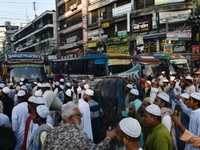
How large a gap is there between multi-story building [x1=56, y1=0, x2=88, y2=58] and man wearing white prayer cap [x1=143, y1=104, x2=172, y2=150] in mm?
35784

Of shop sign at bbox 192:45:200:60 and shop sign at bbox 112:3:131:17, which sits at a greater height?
shop sign at bbox 112:3:131:17

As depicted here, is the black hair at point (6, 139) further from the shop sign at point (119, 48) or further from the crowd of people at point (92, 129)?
the shop sign at point (119, 48)

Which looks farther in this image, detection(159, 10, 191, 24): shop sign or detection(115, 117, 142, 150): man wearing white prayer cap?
detection(159, 10, 191, 24): shop sign

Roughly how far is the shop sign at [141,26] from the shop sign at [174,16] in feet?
8.05

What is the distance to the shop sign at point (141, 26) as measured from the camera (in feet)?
99.7

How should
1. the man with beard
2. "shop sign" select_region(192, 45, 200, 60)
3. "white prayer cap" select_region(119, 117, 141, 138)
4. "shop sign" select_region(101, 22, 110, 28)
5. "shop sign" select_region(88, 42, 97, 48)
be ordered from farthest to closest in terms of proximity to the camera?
"shop sign" select_region(88, 42, 97, 48)
"shop sign" select_region(101, 22, 110, 28)
"shop sign" select_region(192, 45, 200, 60)
the man with beard
"white prayer cap" select_region(119, 117, 141, 138)

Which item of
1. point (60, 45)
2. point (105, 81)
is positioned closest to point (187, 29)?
point (105, 81)

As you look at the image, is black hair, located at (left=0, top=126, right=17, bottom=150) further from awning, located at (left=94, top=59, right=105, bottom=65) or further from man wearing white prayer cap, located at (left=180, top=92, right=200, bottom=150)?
awning, located at (left=94, top=59, right=105, bottom=65)

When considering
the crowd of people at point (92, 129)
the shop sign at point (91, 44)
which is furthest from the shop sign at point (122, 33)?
the crowd of people at point (92, 129)

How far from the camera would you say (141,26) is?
31062 mm

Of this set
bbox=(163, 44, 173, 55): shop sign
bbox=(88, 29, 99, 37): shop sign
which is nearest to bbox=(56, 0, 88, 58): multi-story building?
bbox=(88, 29, 99, 37): shop sign

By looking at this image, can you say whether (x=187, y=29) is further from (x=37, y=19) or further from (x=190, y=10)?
(x=37, y=19)

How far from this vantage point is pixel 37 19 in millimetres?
59938

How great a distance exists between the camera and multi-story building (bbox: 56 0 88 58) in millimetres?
42188
